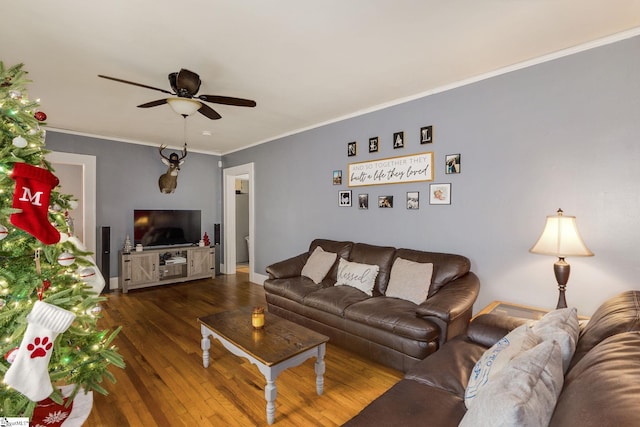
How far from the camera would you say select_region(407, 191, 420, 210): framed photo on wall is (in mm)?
3271

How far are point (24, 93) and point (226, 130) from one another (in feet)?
9.58

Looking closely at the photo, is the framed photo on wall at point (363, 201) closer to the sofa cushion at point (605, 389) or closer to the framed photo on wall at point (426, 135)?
the framed photo on wall at point (426, 135)

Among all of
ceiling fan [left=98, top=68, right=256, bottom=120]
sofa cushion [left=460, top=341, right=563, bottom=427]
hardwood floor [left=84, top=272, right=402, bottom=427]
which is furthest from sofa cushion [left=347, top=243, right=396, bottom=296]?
sofa cushion [left=460, top=341, right=563, bottom=427]

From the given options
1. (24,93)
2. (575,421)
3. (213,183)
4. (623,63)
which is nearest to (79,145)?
(213,183)

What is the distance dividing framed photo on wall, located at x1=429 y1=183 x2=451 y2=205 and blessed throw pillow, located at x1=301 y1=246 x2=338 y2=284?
1.31 m

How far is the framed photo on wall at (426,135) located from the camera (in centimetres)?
315

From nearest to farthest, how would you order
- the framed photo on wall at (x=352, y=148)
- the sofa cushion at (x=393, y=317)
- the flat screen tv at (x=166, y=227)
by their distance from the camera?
the sofa cushion at (x=393, y=317) < the framed photo on wall at (x=352, y=148) < the flat screen tv at (x=166, y=227)

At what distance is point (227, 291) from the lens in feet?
16.3

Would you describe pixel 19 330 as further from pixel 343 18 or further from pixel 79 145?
pixel 79 145

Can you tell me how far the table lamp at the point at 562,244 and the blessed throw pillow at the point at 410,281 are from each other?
35.4 inches

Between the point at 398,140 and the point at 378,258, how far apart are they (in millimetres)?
1339

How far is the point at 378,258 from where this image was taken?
10.9ft

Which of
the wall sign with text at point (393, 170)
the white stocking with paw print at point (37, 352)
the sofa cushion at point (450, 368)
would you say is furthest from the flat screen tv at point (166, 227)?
the sofa cushion at point (450, 368)

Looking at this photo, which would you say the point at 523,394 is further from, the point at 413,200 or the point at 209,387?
the point at 413,200
